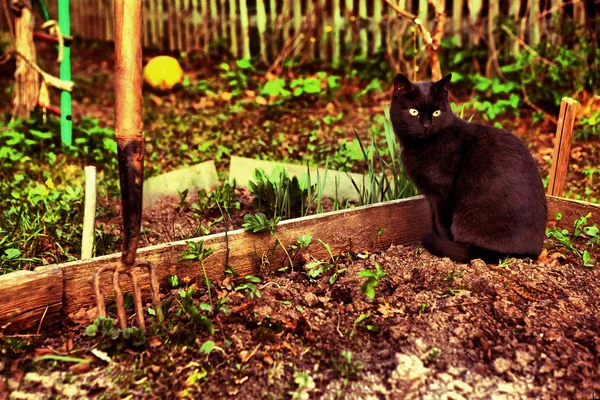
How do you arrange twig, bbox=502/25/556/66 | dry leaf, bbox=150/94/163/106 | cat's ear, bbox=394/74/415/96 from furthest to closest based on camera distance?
1. dry leaf, bbox=150/94/163/106
2. twig, bbox=502/25/556/66
3. cat's ear, bbox=394/74/415/96

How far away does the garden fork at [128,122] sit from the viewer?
2.12 metres

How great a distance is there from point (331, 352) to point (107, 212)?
1.98 metres

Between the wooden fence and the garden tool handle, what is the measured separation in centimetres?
430

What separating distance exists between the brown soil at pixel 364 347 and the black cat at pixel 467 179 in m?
0.20

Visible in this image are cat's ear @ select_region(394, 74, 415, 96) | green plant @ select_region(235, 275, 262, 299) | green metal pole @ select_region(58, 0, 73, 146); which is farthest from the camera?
green metal pole @ select_region(58, 0, 73, 146)

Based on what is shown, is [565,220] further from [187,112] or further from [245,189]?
[187,112]

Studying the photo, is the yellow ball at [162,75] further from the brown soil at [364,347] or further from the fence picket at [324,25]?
the brown soil at [364,347]

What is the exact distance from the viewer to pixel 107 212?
3.65m

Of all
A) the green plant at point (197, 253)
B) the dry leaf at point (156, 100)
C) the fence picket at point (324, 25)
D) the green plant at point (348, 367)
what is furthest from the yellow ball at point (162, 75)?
the green plant at point (348, 367)

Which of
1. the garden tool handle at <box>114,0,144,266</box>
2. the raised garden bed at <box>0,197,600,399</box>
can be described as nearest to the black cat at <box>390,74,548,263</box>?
the raised garden bed at <box>0,197,600,399</box>

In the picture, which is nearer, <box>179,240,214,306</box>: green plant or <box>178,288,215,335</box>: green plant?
<box>178,288,215,335</box>: green plant

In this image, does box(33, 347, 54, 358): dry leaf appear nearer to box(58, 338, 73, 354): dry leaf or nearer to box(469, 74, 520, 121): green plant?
box(58, 338, 73, 354): dry leaf

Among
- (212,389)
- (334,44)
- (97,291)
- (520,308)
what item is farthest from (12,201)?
(334,44)

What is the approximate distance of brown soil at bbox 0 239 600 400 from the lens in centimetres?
204
